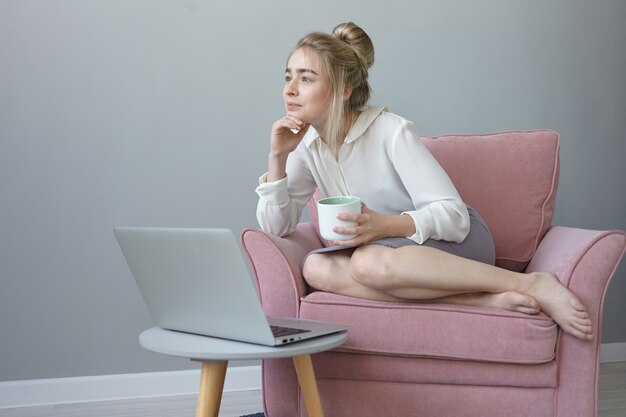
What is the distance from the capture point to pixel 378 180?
2141mm

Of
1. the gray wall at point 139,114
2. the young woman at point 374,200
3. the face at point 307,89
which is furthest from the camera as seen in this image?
the gray wall at point 139,114

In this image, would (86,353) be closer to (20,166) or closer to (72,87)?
(20,166)

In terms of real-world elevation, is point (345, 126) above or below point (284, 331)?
above

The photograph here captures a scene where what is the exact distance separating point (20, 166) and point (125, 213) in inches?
14.1

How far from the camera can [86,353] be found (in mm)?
2557

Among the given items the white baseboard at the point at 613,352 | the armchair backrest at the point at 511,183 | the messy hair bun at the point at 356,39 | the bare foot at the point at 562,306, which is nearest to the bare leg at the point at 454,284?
the bare foot at the point at 562,306

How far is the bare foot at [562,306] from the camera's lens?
1.77 meters

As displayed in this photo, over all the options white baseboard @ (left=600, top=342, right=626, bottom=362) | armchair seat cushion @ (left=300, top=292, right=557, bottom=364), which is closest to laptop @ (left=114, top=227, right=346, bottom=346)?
armchair seat cushion @ (left=300, top=292, right=557, bottom=364)

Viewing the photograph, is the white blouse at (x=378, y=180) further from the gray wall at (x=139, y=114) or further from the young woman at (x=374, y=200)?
the gray wall at (x=139, y=114)

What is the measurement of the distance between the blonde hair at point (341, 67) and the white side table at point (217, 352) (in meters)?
0.68

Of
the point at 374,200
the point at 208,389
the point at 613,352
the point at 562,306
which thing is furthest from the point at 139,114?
the point at 613,352

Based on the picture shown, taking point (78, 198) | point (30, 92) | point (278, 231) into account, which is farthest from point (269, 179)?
point (30, 92)

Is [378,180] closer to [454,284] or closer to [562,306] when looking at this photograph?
[454,284]

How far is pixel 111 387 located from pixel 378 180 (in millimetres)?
1153
